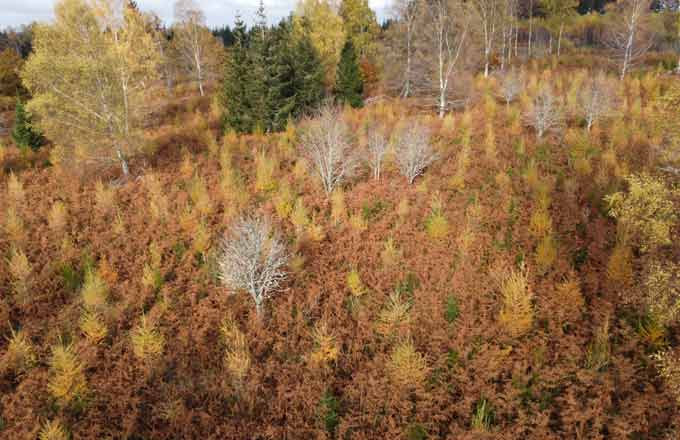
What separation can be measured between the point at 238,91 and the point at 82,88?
28.8 ft

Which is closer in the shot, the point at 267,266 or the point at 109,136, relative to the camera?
the point at 267,266

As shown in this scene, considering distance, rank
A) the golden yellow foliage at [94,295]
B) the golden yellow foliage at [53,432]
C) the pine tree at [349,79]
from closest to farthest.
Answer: the golden yellow foliage at [53,432] → the golden yellow foliage at [94,295] → the pine tree at [349,79]

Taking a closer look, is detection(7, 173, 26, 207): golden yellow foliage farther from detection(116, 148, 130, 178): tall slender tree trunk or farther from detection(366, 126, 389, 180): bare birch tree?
detection(366, 126, 389, 180): bare birch tree

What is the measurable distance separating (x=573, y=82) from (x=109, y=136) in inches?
1073

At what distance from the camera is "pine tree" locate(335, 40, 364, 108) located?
24.5m

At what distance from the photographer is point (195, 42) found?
104 feet

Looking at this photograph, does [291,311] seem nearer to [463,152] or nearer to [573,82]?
[463,152]

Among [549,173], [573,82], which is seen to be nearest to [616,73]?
[573,82]

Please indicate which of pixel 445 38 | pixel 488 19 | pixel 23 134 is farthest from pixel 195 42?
pixel 488 19

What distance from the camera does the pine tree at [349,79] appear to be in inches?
966

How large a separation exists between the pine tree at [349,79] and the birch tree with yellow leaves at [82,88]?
13.6 meters

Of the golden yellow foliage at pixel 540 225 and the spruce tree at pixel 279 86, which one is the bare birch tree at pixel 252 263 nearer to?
the golden yellow foliage at pixel 540 225

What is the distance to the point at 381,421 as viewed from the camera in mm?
7203

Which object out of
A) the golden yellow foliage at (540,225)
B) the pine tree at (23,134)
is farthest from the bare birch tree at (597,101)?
the pine tree at (23,134)
